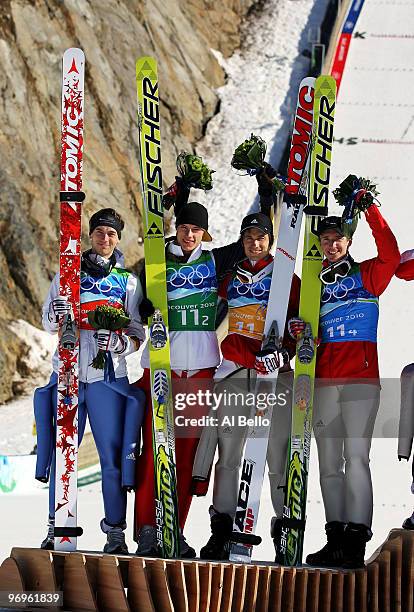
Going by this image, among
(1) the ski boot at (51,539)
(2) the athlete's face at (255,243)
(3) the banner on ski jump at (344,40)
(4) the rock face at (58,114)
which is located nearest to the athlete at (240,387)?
(2) the athlete's face at (255,243)

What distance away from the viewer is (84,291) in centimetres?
602

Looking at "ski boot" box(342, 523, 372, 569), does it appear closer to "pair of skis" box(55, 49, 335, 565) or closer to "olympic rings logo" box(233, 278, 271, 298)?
"pair of skis" box(55, 49, 335, 565)

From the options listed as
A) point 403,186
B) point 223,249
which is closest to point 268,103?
point 403,186

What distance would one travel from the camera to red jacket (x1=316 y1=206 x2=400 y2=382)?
5859 mm

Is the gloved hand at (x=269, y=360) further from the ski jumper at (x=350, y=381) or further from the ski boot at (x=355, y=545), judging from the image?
the ski boot at (x=355, y=545)

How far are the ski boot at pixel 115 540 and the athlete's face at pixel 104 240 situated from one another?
137 cm

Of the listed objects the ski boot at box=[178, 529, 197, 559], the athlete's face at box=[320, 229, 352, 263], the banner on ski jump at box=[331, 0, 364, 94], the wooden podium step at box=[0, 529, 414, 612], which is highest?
the banner on ski jump at box=[331, 0, 364, 94]

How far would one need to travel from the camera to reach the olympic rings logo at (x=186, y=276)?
238 inches

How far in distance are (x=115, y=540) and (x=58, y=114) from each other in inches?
420

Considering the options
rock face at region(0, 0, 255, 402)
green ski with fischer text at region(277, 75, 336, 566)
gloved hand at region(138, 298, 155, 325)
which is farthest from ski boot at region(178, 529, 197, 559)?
rock face at region(0, 0, 255, 402)

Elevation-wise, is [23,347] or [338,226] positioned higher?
[23,347]

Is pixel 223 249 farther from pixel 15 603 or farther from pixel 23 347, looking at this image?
pixel 23 347

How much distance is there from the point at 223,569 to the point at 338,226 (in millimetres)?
1783

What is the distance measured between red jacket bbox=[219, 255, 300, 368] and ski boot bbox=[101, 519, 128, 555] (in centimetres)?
103
